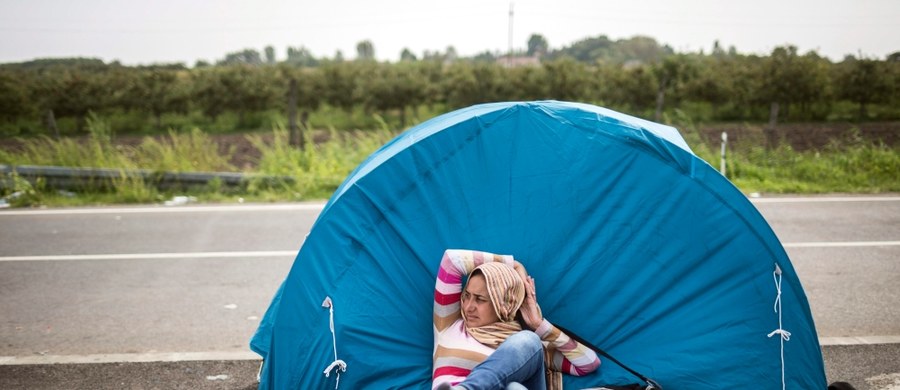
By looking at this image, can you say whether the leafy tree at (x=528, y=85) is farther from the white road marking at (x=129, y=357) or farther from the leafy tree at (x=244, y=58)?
the white road marking at (x=129, y=357)

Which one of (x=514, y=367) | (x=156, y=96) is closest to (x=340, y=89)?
(x=156, y=96)

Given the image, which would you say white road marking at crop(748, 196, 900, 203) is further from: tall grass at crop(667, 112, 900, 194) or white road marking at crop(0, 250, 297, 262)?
white road marking at crop(0, 250, 297, 262)

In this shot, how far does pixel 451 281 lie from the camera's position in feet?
11.2

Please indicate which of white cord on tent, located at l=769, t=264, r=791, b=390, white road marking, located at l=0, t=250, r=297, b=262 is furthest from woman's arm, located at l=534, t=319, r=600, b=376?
white road marking, located at l=0, t=250, r=297, b=262

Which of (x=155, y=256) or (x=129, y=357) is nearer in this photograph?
(x=129, y=357)

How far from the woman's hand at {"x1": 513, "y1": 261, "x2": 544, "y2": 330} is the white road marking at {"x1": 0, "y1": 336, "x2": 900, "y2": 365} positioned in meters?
2.12

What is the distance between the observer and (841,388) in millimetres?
3656

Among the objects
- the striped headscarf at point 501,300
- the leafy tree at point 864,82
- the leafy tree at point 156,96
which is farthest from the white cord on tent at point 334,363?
the leafy tree at point 156,96

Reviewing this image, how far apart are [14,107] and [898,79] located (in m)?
27.5

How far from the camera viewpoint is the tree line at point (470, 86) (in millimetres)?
23219

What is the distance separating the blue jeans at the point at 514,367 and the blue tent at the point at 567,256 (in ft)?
1.24

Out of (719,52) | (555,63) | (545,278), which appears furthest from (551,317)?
(719,52)

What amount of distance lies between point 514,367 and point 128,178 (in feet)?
29.0

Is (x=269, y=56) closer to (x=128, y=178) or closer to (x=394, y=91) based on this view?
(x=394, y=91)
